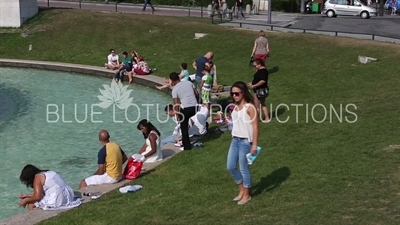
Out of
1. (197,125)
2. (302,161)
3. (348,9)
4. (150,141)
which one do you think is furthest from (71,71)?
(348,9)

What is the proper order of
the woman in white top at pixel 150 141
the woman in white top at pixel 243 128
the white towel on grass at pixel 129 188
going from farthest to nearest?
the woman in white top at pixel 150 141 < the white towel on grass at pixel 129 188 < the woman in white top at pixel 243 128

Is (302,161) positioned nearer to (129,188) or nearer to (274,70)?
(129,188)

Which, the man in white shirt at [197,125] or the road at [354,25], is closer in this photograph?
the man in white shirt at [197,125]

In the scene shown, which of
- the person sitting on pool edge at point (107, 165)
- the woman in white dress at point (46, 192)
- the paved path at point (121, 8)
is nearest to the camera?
the woman in white dress at point (46, 192)

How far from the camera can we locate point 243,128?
8266 millimetres

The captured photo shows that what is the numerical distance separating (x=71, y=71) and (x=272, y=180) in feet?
54.4

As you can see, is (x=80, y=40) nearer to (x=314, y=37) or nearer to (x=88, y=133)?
(x=314, y=37)

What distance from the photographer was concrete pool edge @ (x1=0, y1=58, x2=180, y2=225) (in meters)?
8.91

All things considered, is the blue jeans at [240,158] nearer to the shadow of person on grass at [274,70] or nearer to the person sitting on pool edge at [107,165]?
the person sitting on pool edge at [107,165]

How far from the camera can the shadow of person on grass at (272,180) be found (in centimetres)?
934

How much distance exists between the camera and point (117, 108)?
18094 millimetres

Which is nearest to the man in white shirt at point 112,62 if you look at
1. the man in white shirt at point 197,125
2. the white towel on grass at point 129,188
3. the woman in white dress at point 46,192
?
the man in white shirt at point 197,125

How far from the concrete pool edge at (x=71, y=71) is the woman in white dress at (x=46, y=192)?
0.50 ft

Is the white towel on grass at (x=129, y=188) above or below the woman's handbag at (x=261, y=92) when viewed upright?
below
